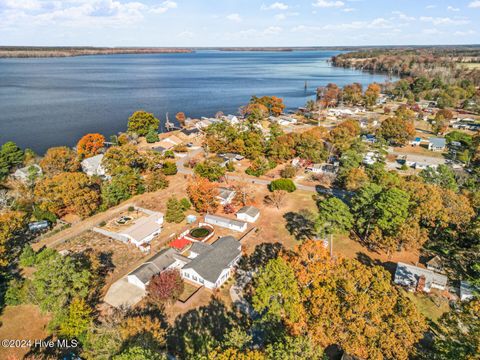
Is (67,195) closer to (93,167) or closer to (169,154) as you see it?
(93,167)

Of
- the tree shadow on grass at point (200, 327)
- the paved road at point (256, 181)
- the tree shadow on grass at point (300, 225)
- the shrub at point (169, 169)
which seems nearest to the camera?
the tree shadow on grass at point (200, 327)

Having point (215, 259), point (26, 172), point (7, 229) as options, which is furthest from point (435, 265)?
point (26, 172)

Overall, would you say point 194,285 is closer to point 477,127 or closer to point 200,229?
point 200,229

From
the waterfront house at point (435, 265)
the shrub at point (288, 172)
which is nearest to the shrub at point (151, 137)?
the shrub at point (288, 172)

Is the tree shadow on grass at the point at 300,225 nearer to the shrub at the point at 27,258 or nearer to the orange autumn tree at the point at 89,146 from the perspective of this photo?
the shrub at the point at 27,258

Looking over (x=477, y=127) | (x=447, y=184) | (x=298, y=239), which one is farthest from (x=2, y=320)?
(x=477, y=127)

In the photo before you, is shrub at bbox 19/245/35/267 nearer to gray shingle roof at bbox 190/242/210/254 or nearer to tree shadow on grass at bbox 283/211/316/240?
gray shingle roof at bbox 190/242/210/254

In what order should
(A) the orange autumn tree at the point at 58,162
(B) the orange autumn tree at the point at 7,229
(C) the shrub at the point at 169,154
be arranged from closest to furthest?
(B) the orange autumn tree at the point at 7,229
(A) the orange autumn tree at the point at 58,162
(C) the shrub at the point at 169,154
